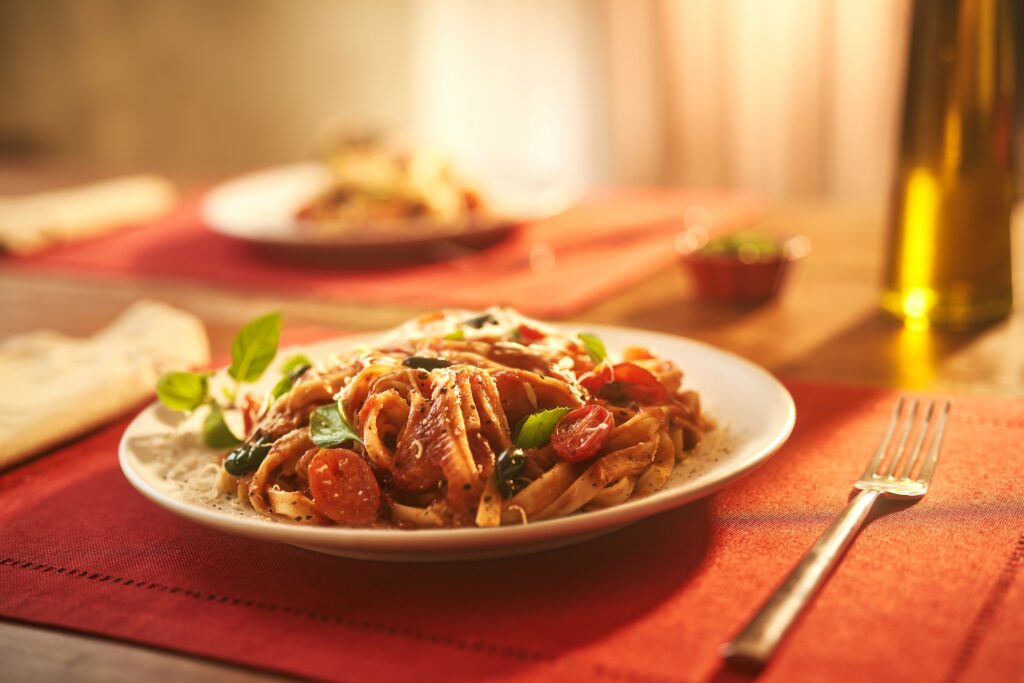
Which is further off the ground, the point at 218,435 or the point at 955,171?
the point at 955,171

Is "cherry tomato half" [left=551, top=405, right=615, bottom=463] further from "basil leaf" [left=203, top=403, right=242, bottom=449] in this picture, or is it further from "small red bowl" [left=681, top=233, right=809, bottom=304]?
"small red bowl" [left=681, top=233, right=809, bottom=304]

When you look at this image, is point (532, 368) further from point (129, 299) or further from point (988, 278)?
point (129, 299)

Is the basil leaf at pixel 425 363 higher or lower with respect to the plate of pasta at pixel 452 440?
higher

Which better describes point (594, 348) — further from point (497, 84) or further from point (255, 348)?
point (497, 84)

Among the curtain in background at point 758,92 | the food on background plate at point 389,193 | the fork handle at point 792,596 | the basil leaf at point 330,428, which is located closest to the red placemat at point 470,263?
the food on background plate at point 389,193

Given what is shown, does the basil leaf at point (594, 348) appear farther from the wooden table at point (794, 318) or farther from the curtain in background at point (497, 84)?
the curtain in background at point (497, 84)

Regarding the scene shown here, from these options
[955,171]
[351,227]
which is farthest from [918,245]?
[351,227]

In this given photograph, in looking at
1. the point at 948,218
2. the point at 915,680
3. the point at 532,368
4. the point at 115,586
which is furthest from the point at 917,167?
the point at 115,586
